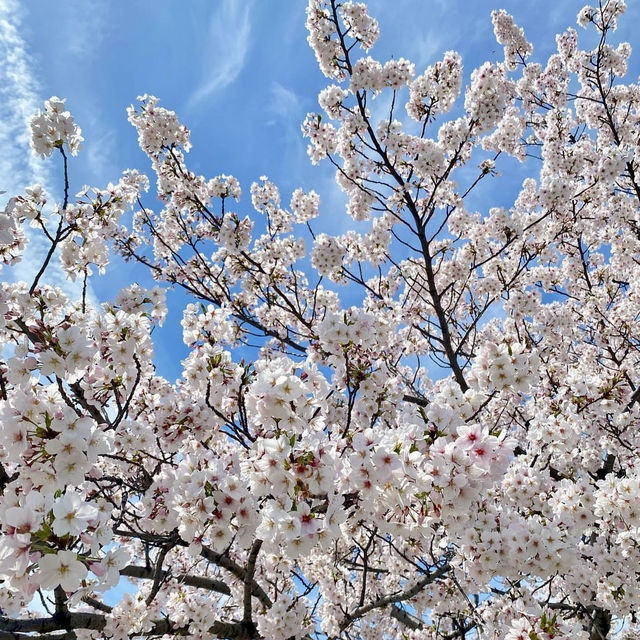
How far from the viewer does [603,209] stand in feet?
34.3

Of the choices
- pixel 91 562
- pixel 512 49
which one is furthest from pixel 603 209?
pixel 91 562

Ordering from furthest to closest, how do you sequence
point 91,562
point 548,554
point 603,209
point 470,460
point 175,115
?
point 603,209 < point 175,115 < point 548,554 < point 470,460 < point 91,562

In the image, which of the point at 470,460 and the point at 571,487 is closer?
the point at 470,460

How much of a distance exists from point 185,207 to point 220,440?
173 inches

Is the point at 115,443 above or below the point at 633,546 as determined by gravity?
above

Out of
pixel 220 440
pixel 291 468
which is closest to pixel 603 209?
pixel 220 440

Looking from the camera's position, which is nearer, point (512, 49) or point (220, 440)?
point (220, 440)

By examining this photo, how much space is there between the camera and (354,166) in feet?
25.7

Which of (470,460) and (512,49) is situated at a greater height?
(512,49)

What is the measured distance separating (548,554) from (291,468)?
8.89 ft

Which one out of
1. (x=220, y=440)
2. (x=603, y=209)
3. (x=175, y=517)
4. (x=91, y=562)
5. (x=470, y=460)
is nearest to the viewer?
(x=91, y=562)

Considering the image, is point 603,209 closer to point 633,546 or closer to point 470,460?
point 633,546

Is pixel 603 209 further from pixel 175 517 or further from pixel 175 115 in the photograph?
Answer: pixel 175 517

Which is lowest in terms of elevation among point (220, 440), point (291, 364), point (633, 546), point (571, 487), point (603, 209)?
point (633, 546)
